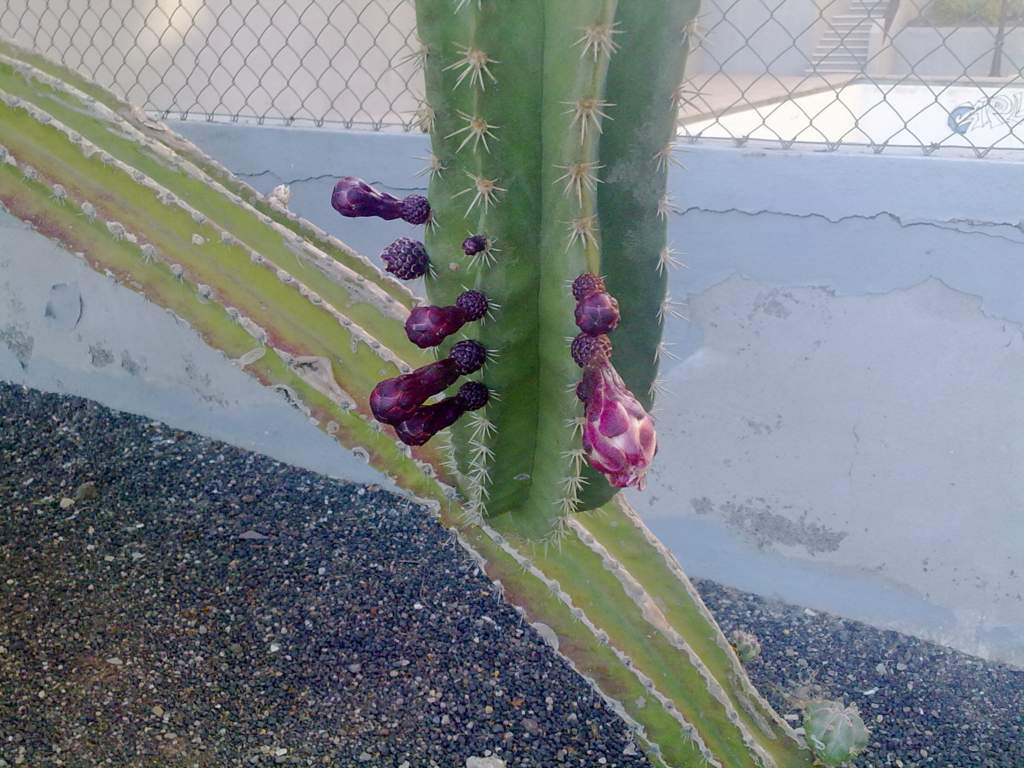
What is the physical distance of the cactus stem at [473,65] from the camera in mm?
921

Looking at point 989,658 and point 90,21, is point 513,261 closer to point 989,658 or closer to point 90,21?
point 989,658

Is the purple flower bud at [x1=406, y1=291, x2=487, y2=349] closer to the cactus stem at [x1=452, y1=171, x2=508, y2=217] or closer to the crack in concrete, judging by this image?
the cactus stem at [x1=452, y1=171, x2=508, y2=217]

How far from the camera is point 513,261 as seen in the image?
3.38ft

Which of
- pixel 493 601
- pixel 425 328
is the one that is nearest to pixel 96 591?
pixel 493 601

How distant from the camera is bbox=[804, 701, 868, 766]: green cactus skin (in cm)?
150

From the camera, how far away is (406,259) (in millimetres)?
1063

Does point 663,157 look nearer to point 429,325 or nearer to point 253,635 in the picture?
point 429,325

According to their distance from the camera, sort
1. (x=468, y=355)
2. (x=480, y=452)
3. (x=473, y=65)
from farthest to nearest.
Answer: (x=480, y=452), (x=468, y=355), (x=473, y=65)

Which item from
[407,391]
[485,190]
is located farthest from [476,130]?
[407,391]

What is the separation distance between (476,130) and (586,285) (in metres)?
0.21

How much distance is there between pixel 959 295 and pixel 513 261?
146 centimetres

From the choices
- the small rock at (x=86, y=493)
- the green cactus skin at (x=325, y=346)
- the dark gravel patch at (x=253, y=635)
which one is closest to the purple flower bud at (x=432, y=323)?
the green cactus skin at (x=325, y=346)

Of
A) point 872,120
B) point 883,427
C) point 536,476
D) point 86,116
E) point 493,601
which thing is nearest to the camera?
point 536,476

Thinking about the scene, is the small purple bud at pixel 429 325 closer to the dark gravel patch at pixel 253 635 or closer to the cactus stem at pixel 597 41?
the cactus stem at pixel 597 41
